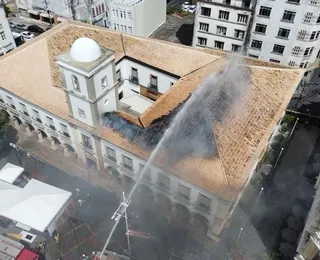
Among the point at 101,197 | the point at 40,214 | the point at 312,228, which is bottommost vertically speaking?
the point at 101,197

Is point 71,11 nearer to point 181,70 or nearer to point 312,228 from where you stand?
point 181,70

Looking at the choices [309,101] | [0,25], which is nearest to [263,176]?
[309,101]

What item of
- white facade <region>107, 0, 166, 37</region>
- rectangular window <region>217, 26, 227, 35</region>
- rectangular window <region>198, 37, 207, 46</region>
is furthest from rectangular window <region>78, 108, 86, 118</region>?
white facade <region>107, 0, 166, 37</region>

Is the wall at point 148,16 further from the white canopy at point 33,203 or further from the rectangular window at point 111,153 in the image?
the white canopy at point 33,203

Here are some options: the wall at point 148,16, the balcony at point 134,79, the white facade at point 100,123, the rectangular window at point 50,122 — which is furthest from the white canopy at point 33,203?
the wall at point 148,16

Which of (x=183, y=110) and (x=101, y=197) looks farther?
(x=101, y=197)

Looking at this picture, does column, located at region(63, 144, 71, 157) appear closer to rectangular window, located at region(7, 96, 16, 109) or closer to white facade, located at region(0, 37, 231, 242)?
white facade, located at region(0, 37, 231, 242)
